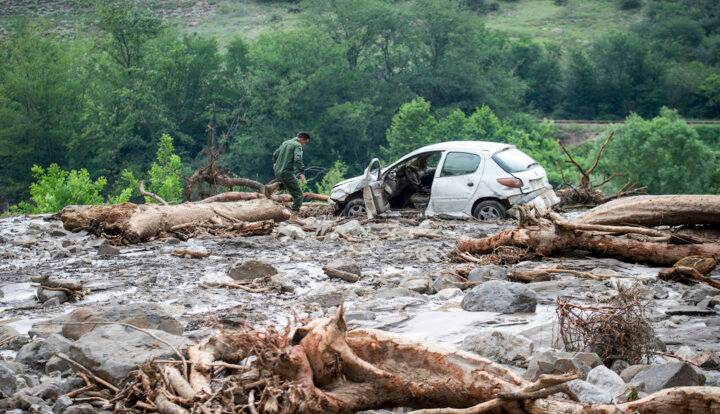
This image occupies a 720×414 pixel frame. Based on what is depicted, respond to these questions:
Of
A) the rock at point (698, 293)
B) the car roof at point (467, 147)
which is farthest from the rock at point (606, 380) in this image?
the car roof at point (467, 147)

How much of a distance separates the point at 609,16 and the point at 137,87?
5554 centimetres

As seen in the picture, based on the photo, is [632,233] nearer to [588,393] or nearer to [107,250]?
[588,393]

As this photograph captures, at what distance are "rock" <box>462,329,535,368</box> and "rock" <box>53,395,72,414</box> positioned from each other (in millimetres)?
2963

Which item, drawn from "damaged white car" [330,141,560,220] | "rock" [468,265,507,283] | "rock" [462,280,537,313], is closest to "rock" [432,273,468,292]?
"rock" [468,265,507,283]

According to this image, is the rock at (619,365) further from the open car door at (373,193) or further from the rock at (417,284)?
the open car door at (373,193)

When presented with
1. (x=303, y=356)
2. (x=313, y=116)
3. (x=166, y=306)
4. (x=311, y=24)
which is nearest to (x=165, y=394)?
(x=303, y=356)

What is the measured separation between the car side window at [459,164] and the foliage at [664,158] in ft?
132

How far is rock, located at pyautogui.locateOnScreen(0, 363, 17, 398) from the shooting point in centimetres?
613

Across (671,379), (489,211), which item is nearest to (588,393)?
(671,379)

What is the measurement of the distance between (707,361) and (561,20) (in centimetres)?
9203

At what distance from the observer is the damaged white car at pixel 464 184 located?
1714 centimetres

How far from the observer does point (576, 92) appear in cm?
Answer: 8300

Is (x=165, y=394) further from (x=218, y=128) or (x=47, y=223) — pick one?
(x=218, y=128)

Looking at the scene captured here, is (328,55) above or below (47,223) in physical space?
below
